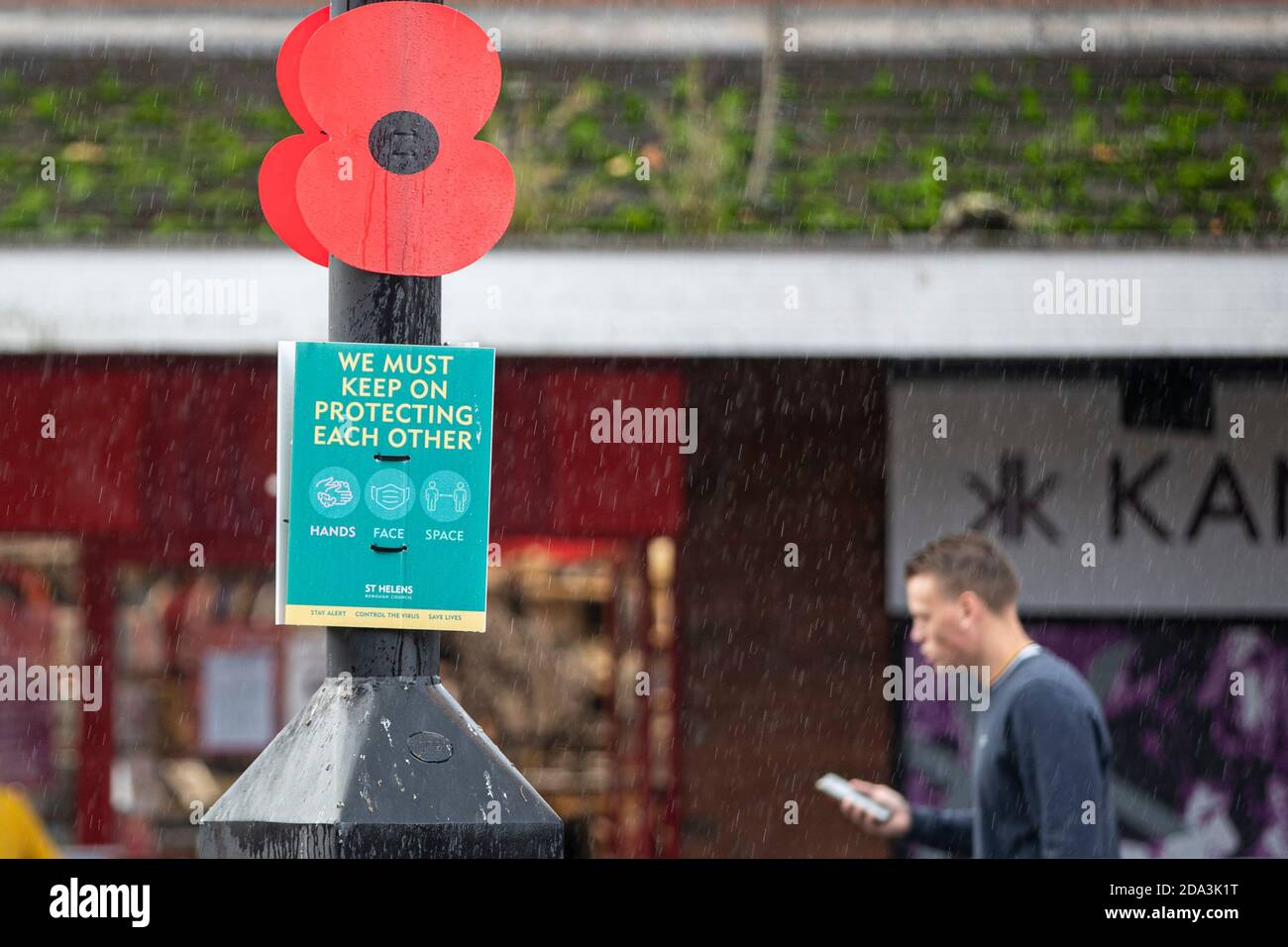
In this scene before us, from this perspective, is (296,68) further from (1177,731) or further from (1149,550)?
(1177,731)

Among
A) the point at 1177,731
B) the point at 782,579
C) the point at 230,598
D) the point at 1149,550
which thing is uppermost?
the point at 1149,550

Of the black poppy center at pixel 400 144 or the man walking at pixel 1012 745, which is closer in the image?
the black poppy center at pixel 400 144

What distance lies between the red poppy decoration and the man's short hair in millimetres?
2693

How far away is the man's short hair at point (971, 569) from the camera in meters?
5.23

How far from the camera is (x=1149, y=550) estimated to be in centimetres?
889

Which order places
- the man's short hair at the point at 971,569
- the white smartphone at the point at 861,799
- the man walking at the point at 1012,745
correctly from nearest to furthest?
the man walking at the point at 1012,745 < the white smartphone at the point at 861,799 < the man's short hair at the point at 971,569

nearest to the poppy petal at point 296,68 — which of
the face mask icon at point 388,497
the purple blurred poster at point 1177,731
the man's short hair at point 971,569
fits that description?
the face mask icon at point 388,497

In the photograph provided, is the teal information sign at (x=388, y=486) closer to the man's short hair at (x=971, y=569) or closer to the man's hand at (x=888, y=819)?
the man's hand at (x=888, y=819)

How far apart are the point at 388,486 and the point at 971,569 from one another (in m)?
2.89

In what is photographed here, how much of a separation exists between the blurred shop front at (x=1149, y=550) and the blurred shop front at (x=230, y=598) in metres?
1.58

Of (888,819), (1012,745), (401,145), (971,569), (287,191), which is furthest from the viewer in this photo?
(971,569)

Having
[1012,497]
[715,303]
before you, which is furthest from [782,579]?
[715,303]

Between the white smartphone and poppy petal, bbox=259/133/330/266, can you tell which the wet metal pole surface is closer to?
poppy petal, bbox=259/133/330/266

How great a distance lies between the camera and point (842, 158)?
971 cm
